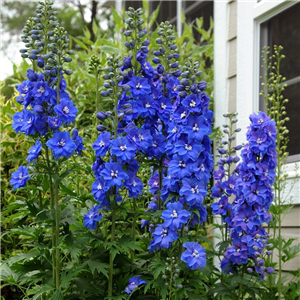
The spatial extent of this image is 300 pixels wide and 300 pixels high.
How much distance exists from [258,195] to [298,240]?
2.76 ft

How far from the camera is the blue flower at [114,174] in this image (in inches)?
82.0

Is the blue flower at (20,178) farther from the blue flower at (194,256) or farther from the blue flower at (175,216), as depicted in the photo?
the blue flower at (194,256)

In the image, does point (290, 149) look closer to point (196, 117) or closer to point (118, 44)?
point (196, 117)

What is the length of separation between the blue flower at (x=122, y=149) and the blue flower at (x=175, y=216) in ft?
0.96

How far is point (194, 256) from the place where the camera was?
216 centimetres

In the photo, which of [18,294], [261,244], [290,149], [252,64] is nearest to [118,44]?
[252,64]

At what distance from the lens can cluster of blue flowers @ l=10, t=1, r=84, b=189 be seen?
213 cm

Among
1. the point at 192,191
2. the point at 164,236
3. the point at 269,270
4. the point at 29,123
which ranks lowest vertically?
the point at 269,270

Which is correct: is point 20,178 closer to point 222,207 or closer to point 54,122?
point 54,122

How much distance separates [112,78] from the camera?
2236mm

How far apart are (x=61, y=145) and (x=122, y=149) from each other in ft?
0.88

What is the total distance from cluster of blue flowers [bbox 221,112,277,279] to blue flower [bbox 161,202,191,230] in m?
0.36

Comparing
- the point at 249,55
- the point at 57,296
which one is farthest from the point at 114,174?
the point at 249,55

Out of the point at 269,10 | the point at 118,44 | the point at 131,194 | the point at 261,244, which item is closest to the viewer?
the point at 131,194
